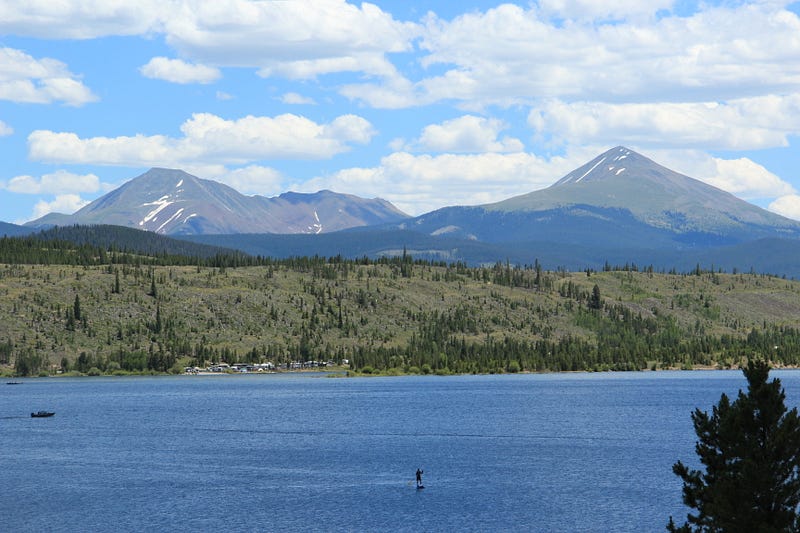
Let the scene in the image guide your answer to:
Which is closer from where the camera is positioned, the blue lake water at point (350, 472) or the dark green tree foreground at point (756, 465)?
the dark green tree foreground at point (756, 465)

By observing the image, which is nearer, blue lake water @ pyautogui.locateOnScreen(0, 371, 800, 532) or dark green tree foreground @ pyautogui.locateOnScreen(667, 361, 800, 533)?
dark green tree foreground @ pyautogui.locateOnScreen(667, 361, 800, 533)

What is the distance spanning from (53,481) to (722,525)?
86.3 meters

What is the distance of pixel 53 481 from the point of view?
11988 cm

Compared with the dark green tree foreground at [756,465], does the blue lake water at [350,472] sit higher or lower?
lower

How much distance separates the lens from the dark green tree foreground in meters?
52.1

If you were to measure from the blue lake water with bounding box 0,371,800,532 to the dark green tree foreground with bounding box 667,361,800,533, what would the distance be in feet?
119

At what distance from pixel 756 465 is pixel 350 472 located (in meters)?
76.4

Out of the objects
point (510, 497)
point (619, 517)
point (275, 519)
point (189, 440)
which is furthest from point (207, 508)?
point (189, 440)

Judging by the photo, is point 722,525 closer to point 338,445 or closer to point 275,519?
point 275,519

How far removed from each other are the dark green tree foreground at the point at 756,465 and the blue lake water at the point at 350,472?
3620cm

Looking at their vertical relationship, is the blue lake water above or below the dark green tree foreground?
below

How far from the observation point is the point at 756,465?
5219 cm

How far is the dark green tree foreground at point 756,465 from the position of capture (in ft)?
171

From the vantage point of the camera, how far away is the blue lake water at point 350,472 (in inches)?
3802
